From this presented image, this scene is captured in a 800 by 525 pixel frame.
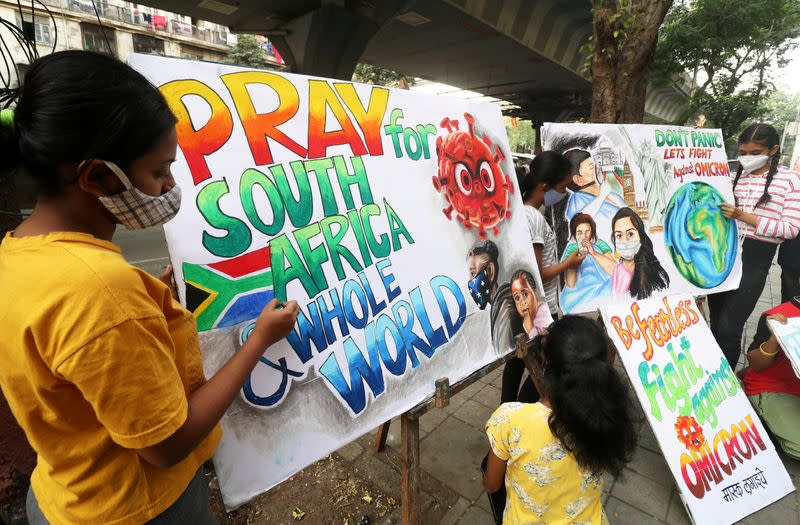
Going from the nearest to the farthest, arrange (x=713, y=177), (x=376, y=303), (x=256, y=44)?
(x=376, y=303) → (x=713, y=177) → (x=256, y=44)

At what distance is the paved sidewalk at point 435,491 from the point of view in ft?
6.46

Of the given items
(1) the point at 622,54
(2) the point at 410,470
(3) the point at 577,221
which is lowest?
(2) the point at 410,470

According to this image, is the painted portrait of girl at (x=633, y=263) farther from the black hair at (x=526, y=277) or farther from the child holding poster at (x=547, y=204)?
the black hair at (x=526, y=277)

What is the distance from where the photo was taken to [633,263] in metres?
2.36

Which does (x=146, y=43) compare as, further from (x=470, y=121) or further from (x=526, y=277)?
(x=526, y=277)

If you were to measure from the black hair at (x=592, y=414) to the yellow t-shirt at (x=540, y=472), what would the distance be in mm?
43

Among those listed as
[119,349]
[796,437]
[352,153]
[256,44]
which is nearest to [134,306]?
[119,349]

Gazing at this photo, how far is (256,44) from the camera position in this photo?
71.3 ft

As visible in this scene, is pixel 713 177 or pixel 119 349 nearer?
pixel 119 349

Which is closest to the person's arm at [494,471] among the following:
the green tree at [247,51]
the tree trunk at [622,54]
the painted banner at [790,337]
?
the painted banner at [790,337]

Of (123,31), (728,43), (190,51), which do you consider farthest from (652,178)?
(190,51)

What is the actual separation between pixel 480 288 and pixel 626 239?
1224 millimetres

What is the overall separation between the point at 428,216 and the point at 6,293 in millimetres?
1259

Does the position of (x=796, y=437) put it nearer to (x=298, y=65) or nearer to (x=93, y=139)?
(x=93, y=139)
